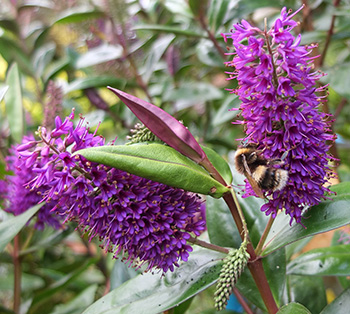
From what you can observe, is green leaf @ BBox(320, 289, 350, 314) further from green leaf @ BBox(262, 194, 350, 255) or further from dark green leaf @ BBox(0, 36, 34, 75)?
dark green leaf @ BBox(0, 36, 34, 75)

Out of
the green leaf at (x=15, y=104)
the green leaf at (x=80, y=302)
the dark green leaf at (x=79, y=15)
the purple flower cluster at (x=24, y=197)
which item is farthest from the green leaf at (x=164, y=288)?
the dark green leaf at (x=79, y=15)

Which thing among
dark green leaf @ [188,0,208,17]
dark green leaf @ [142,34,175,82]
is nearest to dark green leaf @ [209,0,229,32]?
dark green leaf @ [188,0,208,17]

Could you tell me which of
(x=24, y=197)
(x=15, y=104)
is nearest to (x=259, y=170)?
(x=24, y=197)

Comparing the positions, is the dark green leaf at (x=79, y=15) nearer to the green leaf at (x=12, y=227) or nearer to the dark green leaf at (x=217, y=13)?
the dark green leaf at (x=217, y=13)

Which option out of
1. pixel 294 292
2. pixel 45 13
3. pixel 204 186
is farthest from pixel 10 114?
pixel 45 13

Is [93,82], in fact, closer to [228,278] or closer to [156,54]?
[156,54]

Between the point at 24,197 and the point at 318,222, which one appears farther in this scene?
the point at 24,197
